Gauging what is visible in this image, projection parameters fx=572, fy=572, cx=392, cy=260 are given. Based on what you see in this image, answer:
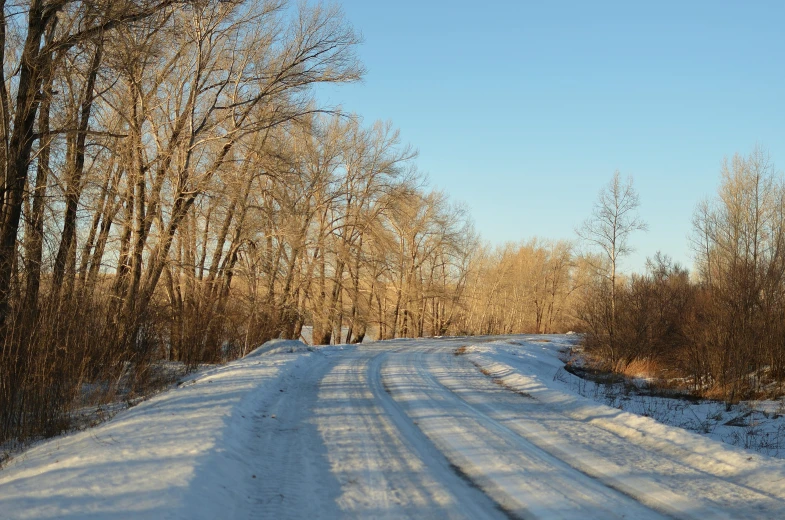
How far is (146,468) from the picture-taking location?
5.36 m

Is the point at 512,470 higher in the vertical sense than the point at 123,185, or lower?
lower

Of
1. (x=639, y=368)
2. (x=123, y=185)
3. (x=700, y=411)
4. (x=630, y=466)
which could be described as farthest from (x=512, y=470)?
(x=123, y=185)

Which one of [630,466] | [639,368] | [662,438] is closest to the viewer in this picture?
[630,466]

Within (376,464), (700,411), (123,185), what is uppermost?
(123,185)

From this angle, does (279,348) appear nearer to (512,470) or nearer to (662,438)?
(662,438)

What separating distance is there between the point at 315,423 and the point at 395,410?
158 centimetres

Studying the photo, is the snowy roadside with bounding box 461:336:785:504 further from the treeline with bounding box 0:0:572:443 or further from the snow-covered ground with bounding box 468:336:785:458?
the treeline with bounding box 0:0:572:443

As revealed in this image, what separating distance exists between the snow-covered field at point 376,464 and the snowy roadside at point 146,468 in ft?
0.07

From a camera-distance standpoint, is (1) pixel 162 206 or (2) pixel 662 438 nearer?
(2) pixel 662 438

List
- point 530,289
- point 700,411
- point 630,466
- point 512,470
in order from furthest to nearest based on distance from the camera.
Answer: point 530,289 < point 700,411 < point 630,466 < point 512,470

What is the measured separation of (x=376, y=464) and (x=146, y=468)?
2.35 m

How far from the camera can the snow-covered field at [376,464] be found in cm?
490

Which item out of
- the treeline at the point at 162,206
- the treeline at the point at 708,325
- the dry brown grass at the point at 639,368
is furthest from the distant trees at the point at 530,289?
the dry brown grass at the point at 639,368

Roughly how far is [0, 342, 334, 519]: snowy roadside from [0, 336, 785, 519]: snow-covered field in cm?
2
